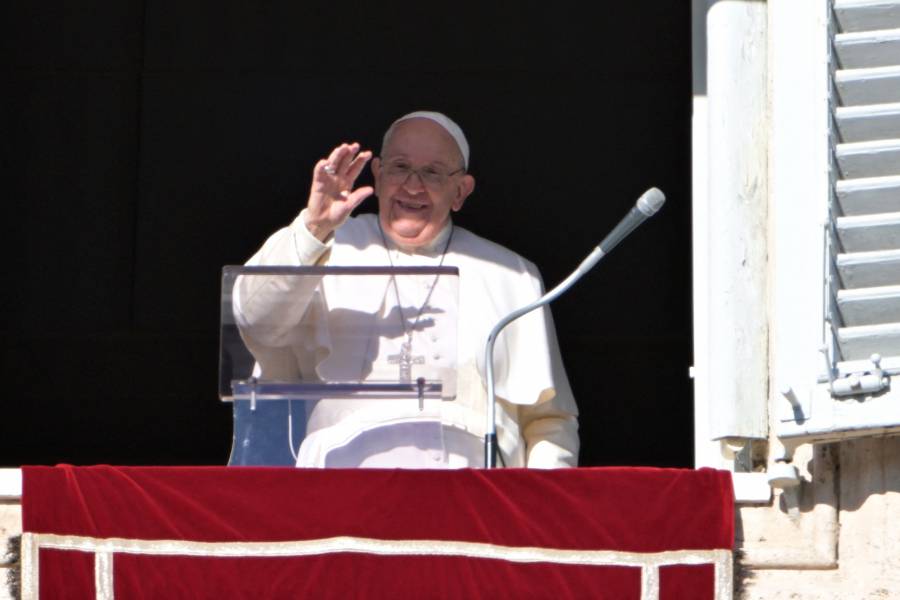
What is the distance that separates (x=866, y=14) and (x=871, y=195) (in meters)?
0.39

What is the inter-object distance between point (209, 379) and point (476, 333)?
198 centimetres

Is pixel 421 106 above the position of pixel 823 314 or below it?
above

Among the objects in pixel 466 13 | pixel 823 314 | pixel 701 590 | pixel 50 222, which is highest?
pixel 466 13

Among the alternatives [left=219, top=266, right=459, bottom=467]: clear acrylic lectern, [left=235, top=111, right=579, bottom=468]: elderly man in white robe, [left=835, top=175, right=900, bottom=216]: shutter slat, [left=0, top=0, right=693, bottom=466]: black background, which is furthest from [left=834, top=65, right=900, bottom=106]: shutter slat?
[left=0, top=0, right=693, bottom=466]: black background

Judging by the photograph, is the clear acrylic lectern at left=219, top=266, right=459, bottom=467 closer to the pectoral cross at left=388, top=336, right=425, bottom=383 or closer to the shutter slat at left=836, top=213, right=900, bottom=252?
the pectoral cross at left=388, top=336, right=425, bottom=383

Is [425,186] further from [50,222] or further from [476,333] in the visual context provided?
[50,222]

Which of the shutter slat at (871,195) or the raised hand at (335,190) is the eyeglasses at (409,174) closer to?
the raised hand at (335,190)

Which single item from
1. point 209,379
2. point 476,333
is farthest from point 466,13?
point 476,333

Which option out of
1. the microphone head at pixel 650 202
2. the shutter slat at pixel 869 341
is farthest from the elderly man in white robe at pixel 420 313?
the shutter slat at pixel 869 341

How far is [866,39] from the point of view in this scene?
5.73 m

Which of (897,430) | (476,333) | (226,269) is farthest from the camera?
(476,333)

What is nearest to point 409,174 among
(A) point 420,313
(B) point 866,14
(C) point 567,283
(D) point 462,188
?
(D) point 462,188

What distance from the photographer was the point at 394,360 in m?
5.94

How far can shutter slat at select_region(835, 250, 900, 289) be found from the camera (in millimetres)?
5598
